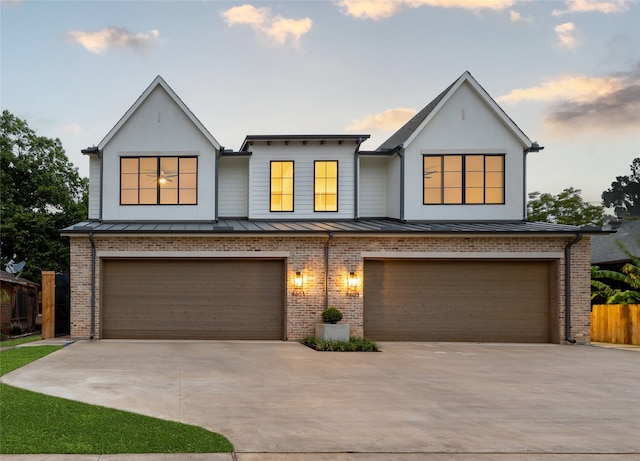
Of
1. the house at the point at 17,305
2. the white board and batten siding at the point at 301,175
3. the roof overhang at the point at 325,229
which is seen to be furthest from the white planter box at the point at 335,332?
the house at the point at 17,305

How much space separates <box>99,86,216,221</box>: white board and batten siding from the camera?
2167 centimetres

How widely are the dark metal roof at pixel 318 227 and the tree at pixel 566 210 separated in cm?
2593

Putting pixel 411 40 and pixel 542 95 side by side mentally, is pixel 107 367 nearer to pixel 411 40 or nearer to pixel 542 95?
pixel 411 40

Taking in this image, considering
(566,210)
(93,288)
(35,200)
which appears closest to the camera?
(93,288)

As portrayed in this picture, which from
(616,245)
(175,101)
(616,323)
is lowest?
(616,323)

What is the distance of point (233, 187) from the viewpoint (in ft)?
76.0

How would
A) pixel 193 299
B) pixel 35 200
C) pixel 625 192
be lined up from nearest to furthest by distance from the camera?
1. pixel 193 299
2. pixel 35 200
3. pixel 625 192

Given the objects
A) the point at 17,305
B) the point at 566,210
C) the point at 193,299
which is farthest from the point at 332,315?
the point at 566,210

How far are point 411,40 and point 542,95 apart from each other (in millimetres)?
7505

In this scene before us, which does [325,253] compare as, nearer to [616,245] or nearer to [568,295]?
[568,295]

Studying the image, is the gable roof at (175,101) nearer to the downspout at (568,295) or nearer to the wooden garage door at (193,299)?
the wooden garage door at (193,299)

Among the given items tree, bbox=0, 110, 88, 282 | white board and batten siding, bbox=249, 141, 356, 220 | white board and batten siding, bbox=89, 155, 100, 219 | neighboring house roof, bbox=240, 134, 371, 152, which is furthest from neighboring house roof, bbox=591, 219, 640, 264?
tree, bbox=0, 110, 88, 282

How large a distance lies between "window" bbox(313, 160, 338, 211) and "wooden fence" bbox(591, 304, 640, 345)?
1152 cm

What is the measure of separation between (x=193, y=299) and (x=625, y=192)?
285 ft
